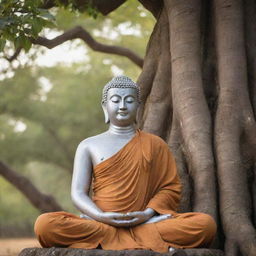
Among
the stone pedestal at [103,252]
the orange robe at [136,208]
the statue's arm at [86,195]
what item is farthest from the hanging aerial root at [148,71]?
the stone pedestal at [103,252]

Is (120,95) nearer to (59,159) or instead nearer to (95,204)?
(95,204)

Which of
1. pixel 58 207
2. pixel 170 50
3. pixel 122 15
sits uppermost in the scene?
pixel 122 15

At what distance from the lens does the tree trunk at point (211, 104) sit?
7.54 metres

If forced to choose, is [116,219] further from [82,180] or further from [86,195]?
[82,180]

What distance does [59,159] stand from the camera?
87.5 feet

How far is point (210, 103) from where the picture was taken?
28.0 feet

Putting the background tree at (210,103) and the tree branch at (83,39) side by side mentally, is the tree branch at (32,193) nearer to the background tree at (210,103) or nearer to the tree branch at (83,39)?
the tree branch at (83,39)

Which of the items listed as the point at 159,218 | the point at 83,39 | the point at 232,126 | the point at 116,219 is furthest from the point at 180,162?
the point at 83,39

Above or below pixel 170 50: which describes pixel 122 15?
above

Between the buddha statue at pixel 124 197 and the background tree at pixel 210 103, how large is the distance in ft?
1.85

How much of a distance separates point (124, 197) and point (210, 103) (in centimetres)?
207

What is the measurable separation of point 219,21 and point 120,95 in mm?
2009

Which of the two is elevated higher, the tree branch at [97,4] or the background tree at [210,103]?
the tree branch at [97,4]

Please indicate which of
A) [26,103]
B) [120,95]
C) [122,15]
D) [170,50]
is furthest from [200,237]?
[26,103]
